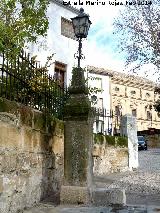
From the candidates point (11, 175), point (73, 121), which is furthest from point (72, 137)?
point (11, 175)

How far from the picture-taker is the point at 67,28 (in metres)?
22.1

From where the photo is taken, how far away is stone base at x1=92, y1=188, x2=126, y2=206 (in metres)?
6.57

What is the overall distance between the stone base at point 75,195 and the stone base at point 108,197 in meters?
0.16

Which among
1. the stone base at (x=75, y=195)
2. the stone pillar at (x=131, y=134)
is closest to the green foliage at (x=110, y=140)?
the stone pillar at (x=131, y=134)

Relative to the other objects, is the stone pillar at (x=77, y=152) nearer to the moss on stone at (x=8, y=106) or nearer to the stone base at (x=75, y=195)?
the stone base at (x=75, y=195)

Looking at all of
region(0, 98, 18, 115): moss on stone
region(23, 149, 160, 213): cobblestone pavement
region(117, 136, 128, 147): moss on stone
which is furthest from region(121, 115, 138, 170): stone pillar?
region(0, 98, 18, 115): moss on stone

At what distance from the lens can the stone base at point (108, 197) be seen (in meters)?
6.57

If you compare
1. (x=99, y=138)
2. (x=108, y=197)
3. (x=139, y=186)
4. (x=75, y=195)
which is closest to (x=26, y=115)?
(x=75, y=195)

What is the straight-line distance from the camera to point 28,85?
252 inches

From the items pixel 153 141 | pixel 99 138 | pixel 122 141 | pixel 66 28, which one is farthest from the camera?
pixel 153 141

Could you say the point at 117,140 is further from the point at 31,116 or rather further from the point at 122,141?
the point at 31,116

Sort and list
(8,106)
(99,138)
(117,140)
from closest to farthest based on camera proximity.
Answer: (8,106) < (99,138) < (117,140)

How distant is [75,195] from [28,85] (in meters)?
2.11

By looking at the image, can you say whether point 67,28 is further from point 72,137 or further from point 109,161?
point 72,137
